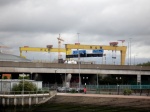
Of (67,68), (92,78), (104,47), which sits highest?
(104,47)

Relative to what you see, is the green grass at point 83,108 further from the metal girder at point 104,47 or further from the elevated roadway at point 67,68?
the metal girder at point 104,47

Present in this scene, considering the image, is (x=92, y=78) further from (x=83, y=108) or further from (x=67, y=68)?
(x=83, y=108)

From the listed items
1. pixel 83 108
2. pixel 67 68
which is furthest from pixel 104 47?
pixel 83 108

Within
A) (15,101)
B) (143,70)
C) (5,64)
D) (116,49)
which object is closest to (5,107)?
(15,101)

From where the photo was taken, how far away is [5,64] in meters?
108

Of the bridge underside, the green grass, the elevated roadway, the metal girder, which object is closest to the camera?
the green grass

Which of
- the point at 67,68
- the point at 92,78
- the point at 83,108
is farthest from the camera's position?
the point at 92,78

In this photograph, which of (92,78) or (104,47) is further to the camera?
(104,47)

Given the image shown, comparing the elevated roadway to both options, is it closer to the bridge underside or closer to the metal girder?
the bridge underside

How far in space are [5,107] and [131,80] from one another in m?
72.2

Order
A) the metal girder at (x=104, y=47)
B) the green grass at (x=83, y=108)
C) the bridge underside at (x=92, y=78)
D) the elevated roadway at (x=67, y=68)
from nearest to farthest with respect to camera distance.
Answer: the green grass at (x=83, y=108)
the elevated roadway at (x=67, y=68)
the bridge underside at (x=92, y=78)
the metal girder at (x=104, y=47)

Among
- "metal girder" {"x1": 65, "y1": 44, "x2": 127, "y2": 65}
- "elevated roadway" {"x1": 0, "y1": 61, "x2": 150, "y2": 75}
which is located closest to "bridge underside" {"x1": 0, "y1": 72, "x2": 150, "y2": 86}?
"elevated roadway" {"x1": 0, "y1": 61, "x2": 150, "y2": 75}

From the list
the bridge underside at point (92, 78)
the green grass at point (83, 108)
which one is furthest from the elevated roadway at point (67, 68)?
the green grass at point (83, 108)

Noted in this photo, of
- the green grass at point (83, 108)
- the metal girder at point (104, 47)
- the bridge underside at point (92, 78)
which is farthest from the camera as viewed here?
the metal girder at point (104, 47)
